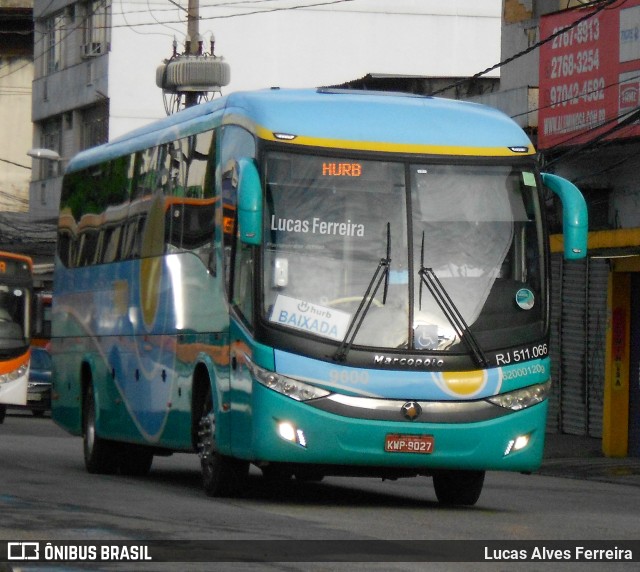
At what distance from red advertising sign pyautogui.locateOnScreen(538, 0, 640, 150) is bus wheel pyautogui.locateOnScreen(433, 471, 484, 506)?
8.50 metres

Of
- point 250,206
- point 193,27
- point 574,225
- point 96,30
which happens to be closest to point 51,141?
point 96,30

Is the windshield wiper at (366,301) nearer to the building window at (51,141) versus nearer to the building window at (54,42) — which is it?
the building window at (51,141)

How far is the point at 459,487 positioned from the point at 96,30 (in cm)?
3650

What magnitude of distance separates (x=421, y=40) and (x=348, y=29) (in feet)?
6.98

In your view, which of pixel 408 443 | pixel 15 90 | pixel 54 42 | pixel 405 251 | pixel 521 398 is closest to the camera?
pixel 408 443

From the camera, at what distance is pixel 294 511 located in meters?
13.8

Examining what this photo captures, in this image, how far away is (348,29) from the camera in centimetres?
5131

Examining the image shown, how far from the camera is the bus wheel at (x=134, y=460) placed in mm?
19219

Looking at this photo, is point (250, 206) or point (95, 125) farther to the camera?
point (95, 125)

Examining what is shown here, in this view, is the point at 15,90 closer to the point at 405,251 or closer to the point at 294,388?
the point at 405,251

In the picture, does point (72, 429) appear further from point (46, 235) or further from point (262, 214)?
point (46, 235)

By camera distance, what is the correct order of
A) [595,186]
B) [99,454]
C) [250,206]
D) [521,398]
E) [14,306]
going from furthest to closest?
[14,306]
[595,186]
[99,454]
[521,398]
[250,206]

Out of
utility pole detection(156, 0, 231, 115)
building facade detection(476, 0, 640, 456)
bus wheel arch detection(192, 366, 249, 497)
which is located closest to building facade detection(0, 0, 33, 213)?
utility pole detection(156, 0, 231, 115)

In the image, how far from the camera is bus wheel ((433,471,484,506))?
15211 mm
